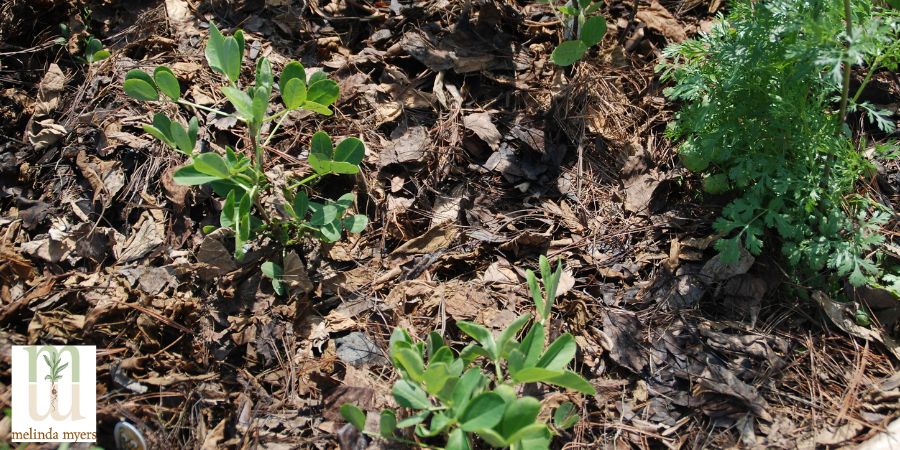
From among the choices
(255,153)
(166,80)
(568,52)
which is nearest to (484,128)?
(568,52)

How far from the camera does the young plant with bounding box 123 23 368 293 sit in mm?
2023

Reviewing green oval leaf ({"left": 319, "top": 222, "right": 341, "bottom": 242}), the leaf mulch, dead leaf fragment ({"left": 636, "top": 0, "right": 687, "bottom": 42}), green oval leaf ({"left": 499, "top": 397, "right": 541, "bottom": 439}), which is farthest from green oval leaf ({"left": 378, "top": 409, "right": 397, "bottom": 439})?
dead leaf fragment ({"left": 636, "top": 0, "right": 687, "bottom": 42})

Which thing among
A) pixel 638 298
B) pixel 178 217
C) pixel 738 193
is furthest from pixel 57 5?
pixel 738 193

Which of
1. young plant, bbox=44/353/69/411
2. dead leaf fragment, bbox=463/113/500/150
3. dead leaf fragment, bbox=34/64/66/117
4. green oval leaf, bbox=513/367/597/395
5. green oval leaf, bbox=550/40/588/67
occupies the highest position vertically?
green oval leaf, bbox=550/40/588/67

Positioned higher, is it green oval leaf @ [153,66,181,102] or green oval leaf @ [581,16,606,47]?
green oval leaf @ [581,16,606,47]

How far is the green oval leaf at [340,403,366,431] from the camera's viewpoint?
1895 mm

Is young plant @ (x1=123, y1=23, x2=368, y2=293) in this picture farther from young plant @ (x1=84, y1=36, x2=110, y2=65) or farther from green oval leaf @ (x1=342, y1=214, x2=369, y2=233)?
young plant @ (x1=84, y1=36, x2=110, y2=65)

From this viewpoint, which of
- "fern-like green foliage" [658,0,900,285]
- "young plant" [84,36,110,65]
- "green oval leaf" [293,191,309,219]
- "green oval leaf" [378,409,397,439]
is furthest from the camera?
"young plant" [84,36,110,65]

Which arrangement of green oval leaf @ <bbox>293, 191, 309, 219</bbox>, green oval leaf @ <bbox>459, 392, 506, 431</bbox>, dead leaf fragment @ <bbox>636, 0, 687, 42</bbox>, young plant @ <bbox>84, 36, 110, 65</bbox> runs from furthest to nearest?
dead leaf fragment @ <bbox>636, 0, 687, 42</bbox> < young plant @ <bbox>84, 36, 110, 65</bbox> < green oval leaf @ <bbox>293, 191, 309, 219</bbox> < green oval leaf @ <bbox>459, 392, 506, 431</bbox>

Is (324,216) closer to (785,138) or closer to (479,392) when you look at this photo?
(479,392)

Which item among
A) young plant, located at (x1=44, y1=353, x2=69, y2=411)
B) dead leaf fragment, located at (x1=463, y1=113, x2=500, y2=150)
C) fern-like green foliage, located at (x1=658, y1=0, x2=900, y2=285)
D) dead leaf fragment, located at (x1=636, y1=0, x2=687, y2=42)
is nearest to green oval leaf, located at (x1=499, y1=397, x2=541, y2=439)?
fern-like green foliage, located at (x1=658, y1=0, x2=900, y2=285)

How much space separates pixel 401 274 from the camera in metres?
2.44

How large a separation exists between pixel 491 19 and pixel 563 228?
1099 millimetres

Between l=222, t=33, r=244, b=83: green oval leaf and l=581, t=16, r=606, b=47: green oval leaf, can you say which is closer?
l=222, t=33, r=244, b=83: green oval leaf
